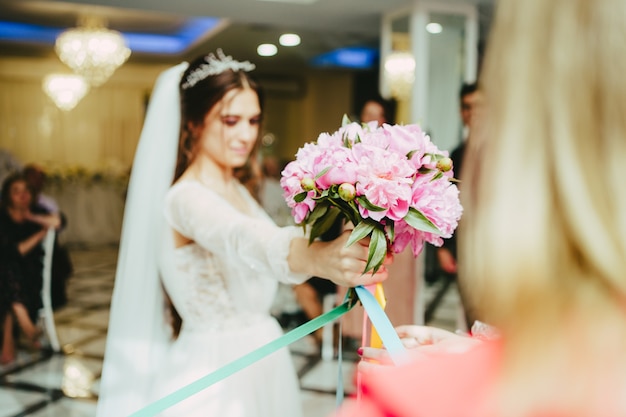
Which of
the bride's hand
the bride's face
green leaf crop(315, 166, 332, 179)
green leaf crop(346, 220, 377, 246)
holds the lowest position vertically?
the bride's hand

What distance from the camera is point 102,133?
12.4 m

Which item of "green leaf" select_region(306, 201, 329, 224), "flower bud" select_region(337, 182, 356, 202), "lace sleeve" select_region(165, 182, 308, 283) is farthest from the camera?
"lace sleeve" select_region(165, 182, 308, 283)

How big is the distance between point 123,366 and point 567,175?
73.0 inches

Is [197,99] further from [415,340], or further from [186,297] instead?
[415,340]

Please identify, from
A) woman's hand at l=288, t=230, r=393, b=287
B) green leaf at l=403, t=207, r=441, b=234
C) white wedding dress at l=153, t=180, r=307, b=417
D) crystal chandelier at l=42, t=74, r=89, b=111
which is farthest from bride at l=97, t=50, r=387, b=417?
crystal chandelier at l=42, t=74, r=89, b=111

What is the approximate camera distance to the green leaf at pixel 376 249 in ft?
4.21

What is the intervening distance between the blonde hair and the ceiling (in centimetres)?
488

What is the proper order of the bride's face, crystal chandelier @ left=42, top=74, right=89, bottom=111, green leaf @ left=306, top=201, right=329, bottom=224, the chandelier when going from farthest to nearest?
crystal chandelier @ left=42, top=74, right=89, bottom=111 < the chandelier < the bride's face < green leaf @ left=306, top=201, right=329, bottom=224

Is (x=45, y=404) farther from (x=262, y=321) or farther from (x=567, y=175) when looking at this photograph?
(x=567, y=175)

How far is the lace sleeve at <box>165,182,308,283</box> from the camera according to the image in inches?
63.4

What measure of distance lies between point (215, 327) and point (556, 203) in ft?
5.38

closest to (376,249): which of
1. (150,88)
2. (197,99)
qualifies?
(197,99)

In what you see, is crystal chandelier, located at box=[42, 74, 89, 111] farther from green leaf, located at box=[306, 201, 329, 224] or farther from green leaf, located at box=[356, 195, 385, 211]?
green leaf, located at box=[356, 195, 385, 211]

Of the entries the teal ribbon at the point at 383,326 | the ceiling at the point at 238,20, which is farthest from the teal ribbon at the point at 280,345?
the ceiling at the point at 238,20
